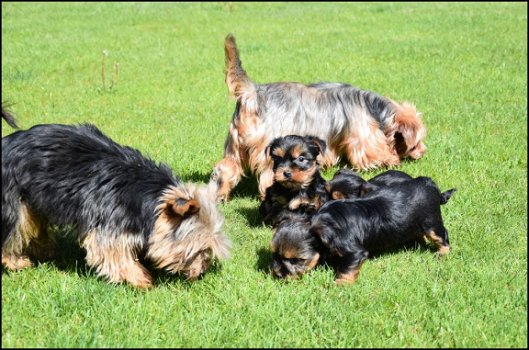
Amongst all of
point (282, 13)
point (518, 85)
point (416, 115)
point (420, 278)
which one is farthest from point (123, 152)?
point (282, 13)

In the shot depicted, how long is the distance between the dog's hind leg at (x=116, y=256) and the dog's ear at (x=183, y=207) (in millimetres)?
406

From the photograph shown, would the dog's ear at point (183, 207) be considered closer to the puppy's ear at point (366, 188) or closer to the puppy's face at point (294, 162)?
the puppy's face at point (294, 162)

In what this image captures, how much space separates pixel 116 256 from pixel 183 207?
0.74 m

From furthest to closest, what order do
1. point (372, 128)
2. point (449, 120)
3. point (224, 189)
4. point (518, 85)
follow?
point (518, 85), point (449, 120), point (372, 128), point (224, 189)

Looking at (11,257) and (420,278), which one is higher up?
(11,257)

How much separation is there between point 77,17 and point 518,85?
15.2 metres

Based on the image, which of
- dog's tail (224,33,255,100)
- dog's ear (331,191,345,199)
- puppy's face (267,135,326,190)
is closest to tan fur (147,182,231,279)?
puppy's face (267,135,326,190)

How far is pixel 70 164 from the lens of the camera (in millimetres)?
5180

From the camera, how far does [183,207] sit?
4.83 m

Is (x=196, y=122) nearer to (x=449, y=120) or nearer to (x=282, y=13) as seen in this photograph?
(x=449, y=120)

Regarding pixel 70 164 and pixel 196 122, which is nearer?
pixel 70 164

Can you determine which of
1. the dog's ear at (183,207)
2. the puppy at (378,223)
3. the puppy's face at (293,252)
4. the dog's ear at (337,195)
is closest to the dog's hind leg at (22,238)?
the dog's ear at (183,207)

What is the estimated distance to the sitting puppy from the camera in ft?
19.7

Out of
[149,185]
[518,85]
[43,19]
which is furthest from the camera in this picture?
[43,19]
